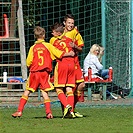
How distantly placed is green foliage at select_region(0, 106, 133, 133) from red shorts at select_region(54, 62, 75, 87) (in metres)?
0.59

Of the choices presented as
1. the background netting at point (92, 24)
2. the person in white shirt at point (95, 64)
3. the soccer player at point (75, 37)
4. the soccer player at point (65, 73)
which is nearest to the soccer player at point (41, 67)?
the soccer player at point (65, 73)

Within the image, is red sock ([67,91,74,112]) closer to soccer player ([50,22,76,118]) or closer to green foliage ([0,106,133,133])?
soccer player ([50,22,76,118])

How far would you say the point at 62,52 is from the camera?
40.9 ft

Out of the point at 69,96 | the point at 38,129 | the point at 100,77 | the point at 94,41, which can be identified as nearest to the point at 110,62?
the point at 94,41

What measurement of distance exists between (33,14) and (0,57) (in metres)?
1.49

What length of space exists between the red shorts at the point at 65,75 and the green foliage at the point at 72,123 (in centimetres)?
59

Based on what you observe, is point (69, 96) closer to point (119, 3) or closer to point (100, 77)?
point (100, 77)

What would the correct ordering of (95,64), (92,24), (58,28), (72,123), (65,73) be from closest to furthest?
1. (72,123)
2. (65,73)
3. (58,28)
4. (95,64)
5. (92,24)

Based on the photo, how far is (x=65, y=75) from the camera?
12.6 meters

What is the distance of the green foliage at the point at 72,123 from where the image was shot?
32.9 feet

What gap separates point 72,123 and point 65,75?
4.94 feet

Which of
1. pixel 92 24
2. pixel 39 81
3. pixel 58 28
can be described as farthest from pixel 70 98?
pixel 92 24

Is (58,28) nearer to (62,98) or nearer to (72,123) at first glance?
(62,98)

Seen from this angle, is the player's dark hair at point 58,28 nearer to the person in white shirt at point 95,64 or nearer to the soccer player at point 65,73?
the soccer player at point 65,73
